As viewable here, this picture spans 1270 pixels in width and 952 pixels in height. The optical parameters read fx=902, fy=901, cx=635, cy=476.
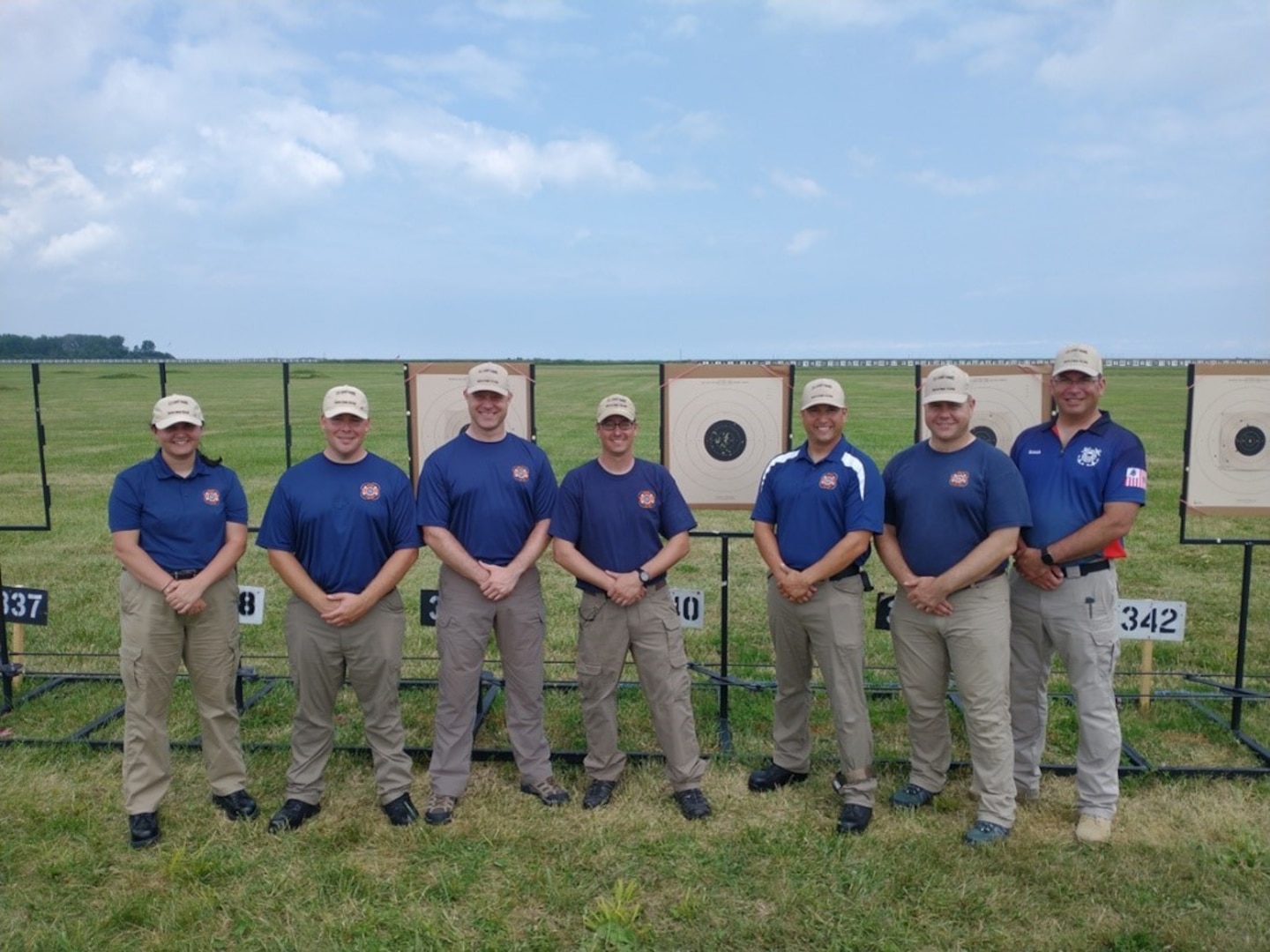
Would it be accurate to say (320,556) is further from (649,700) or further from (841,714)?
(841,714)

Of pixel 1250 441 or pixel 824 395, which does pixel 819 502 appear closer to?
pixel 824 395

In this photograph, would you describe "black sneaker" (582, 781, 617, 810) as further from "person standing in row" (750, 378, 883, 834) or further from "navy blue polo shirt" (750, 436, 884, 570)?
"navy blue polo shirt" (750, 436, 884, 570)

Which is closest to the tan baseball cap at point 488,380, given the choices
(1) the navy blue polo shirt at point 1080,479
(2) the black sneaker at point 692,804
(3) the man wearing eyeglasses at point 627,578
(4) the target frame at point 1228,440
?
(3) the man wearing eyeglasses at point 627,578

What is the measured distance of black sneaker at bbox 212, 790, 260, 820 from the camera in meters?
4.34

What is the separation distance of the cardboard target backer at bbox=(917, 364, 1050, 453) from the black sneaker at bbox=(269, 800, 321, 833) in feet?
12.6

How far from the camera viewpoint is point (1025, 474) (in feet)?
14.0

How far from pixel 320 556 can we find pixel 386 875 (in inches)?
55.9

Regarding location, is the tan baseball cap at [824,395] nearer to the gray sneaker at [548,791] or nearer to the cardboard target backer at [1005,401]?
the cardboard target backer at [1005,401]

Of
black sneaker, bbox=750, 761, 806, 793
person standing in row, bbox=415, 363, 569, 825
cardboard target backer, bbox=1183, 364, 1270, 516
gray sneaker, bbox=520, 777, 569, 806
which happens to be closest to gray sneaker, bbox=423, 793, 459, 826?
person standing in row, bbox=415, 363, 569, 825

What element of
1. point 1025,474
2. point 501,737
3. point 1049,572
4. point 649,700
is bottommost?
point 501,737

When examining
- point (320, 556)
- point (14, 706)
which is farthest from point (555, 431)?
point (320, 556)

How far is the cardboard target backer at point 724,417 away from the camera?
526cm

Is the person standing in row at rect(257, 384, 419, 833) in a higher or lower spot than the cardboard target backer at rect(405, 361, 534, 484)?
lower

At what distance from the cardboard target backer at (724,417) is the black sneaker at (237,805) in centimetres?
278
